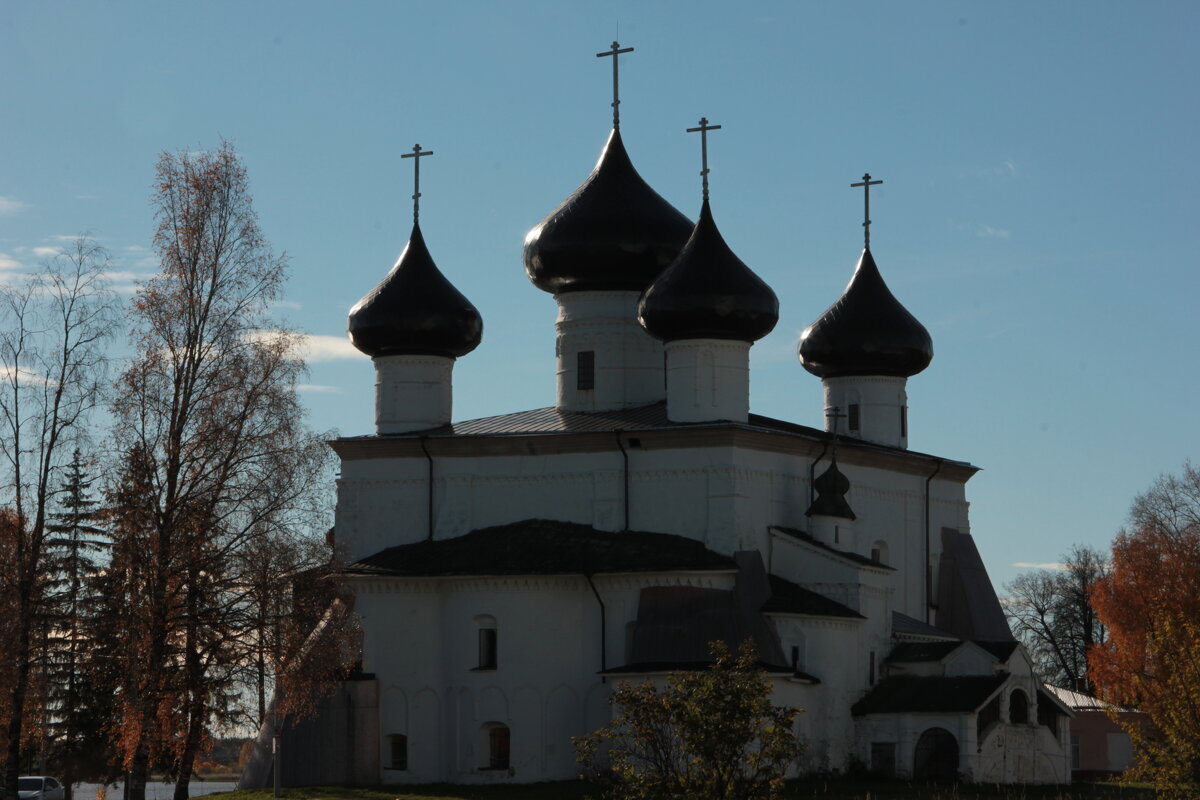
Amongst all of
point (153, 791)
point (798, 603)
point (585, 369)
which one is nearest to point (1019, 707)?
point (798, 603)

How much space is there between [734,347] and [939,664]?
604cm

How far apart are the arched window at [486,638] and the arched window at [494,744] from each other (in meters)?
0.98

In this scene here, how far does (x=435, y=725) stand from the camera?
2895 cm

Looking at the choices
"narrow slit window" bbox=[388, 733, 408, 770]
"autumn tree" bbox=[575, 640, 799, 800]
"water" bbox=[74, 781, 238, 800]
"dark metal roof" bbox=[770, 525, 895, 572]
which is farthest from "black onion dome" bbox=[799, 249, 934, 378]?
"autumn tree" bbox=[575, 640, 799, 800]

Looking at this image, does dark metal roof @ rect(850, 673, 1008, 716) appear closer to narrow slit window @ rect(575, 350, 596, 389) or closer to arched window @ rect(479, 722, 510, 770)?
arched window @ rect(479, 722, 510, 770)

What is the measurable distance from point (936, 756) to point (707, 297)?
7882 millimetres

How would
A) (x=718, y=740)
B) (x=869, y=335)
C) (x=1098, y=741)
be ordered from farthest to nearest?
(x=1098, y=741) < (x=869, y=335) < (x=718, y=740)

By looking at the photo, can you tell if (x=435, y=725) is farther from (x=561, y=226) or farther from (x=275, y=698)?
(x=561, y=226)

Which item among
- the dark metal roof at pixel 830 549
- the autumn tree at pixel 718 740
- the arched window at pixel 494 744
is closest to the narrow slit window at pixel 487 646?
the arched window at pixel 494 744

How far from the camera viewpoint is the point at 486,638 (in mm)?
28938

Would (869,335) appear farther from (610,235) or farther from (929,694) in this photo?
(929,694)

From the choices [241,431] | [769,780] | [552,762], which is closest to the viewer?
[769,780]

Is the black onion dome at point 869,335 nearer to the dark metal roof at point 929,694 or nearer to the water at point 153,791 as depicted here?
the dark metal roof at point 929,694

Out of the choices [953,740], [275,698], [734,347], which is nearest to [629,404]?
[734,347]
